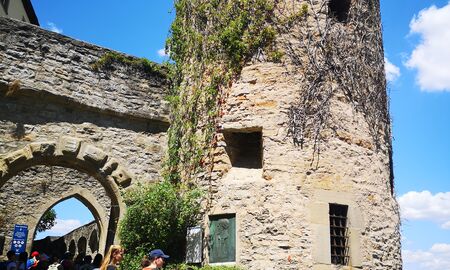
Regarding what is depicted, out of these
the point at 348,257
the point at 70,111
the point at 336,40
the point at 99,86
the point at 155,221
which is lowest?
the point at 348,257

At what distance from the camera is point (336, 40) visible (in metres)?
8.82

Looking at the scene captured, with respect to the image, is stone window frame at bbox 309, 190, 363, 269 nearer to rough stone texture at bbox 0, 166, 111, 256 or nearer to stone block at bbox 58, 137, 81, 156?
stone block at bbox 58, 137, 81, 156

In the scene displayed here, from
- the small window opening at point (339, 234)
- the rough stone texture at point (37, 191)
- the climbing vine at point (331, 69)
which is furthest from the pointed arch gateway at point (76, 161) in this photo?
the rough stone texture at point (37, 191)

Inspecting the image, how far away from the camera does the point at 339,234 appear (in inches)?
308

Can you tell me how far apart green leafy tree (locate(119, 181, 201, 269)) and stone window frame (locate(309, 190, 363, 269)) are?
210cm

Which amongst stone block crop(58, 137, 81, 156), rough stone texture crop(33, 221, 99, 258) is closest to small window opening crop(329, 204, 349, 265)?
stone block crop(58, 137, 81, 156)

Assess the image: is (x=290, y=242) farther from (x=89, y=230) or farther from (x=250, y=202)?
(x=89, y=230)

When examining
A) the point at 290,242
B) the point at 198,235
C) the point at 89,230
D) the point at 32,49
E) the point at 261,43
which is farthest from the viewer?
the point at 89,230

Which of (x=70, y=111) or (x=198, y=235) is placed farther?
(x=70, y=111)

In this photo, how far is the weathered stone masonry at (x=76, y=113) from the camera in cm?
895

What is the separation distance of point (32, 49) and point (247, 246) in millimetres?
5749

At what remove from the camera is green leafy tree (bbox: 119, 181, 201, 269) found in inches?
324

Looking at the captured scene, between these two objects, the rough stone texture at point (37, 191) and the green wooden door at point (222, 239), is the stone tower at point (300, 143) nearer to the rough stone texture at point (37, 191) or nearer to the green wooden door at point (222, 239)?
the green wooden door at point (222, 239)

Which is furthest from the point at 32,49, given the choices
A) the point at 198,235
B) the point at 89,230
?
the point at 89,230
